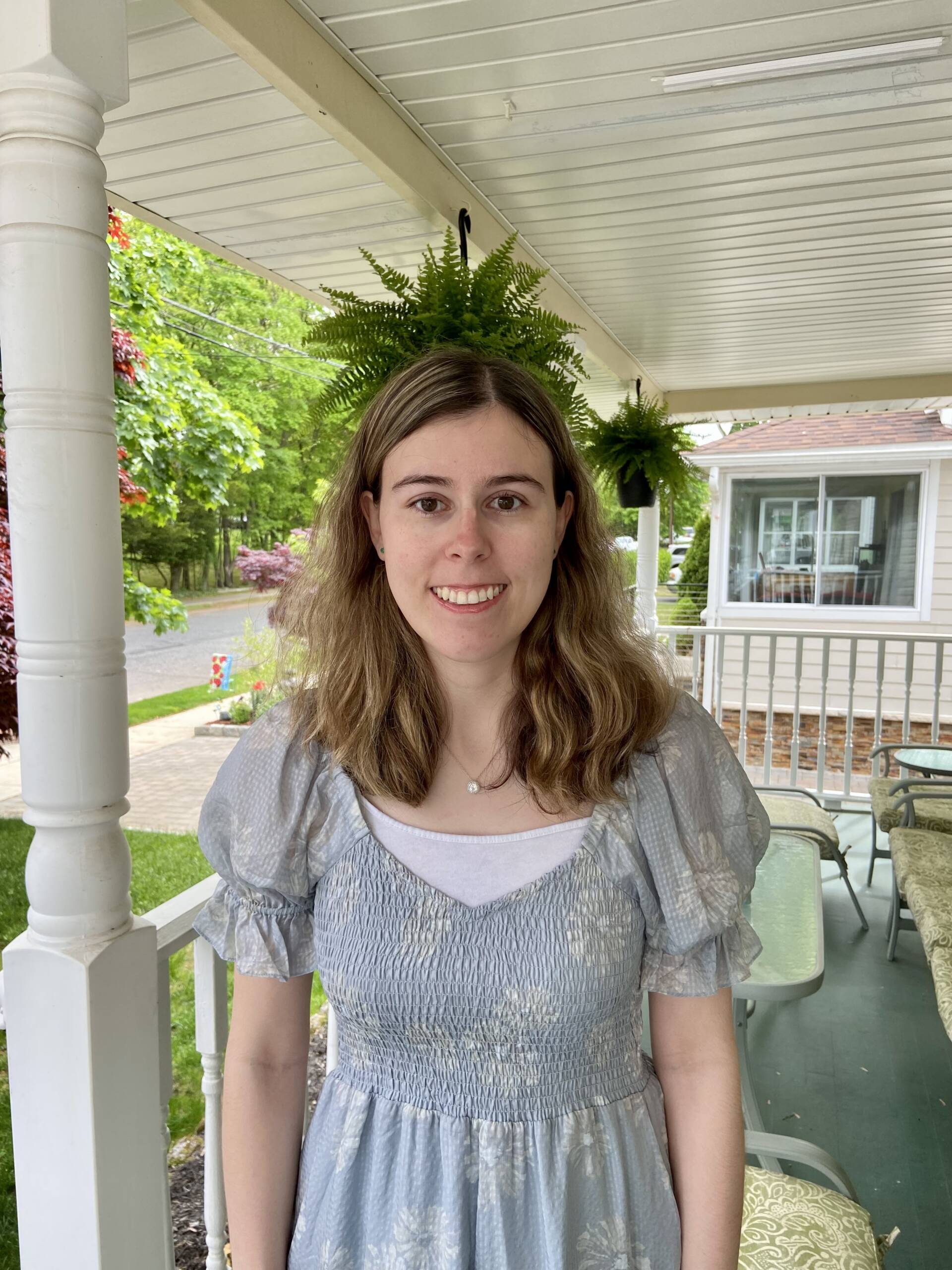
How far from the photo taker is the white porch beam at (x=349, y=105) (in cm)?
161

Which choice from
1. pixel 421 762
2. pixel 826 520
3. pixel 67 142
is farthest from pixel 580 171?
pixel 826 520

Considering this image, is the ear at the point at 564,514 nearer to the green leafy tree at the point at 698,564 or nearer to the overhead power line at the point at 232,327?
the overhead power line at the point at 232,327

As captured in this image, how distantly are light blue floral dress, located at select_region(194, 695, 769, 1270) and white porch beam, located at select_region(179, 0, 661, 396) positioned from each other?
136 centimetres

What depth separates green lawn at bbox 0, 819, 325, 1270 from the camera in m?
3.96

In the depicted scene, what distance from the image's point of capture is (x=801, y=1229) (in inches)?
61.9

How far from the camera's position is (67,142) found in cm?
112

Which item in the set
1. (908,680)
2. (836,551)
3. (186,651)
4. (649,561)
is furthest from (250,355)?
(908,680)

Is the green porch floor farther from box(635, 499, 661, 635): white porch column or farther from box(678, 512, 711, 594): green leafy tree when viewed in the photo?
box(678, 512, 711, 594): green leafy tree

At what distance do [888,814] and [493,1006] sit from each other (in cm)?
364

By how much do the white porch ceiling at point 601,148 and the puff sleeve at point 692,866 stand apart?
Answer: 1458 mm

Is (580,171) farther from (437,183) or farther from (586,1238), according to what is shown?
(586,1238)

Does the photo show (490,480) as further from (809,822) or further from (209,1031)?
(809,822)

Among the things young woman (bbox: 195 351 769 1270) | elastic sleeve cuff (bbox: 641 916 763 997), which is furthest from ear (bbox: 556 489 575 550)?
elastic sleeve cuff (bbox: 641 916 763 997)

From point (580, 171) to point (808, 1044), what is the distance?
→ 2879 mm
